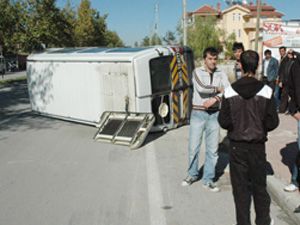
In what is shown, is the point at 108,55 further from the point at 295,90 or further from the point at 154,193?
the point at 295,90

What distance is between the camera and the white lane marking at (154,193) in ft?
14.9

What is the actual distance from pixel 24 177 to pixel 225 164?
3385 mm

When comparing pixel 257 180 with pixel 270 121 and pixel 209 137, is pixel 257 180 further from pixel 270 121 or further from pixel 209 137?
pixel 209 137

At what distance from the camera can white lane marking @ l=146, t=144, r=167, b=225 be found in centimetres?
453

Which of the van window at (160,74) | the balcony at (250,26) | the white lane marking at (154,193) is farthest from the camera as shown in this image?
the balcony at (250,26)

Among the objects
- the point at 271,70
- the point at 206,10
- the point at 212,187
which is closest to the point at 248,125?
the point at 212,187

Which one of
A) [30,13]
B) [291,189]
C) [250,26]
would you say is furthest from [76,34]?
[291,189]

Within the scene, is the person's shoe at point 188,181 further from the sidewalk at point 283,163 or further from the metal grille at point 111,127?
A: the metal grille at point 111,127

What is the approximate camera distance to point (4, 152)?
7.94 metres

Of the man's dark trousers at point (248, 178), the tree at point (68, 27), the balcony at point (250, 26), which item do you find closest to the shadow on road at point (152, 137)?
the man's dark trousers at point (248, 178)

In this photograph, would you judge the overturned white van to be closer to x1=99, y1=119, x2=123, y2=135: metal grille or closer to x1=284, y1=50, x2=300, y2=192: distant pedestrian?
x1=99, y1=119, x2=123, y2=135: metal grille

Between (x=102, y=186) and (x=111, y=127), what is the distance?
3.15 metres

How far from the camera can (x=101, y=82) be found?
30.7 ft

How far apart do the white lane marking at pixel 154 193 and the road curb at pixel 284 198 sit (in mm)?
1464
